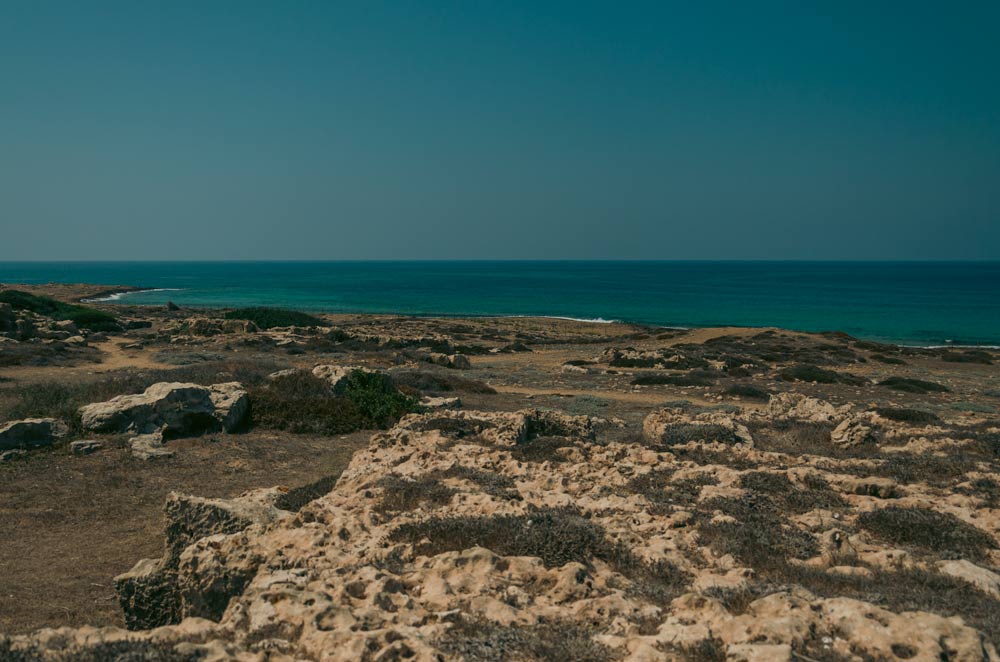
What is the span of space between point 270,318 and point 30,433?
39437 millimetres

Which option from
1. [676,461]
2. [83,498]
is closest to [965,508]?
[676,461]

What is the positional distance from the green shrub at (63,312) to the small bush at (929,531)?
152 ft

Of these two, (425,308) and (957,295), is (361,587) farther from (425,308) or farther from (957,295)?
(957,295)

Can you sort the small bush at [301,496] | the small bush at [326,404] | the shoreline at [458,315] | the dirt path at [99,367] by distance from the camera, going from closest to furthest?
the small bush at [301,496]
the small bush at [326,404]
the dirt path at [99,367]
the shoreline at [458,315]

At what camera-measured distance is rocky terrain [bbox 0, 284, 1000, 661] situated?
493 centimetres

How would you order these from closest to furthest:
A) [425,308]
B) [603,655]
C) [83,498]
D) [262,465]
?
[603,655], [83,498], [262,465], [425,308]

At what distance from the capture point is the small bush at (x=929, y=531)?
724 centimetres

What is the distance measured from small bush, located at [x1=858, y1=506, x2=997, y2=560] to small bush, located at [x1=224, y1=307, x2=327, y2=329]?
47908 millimetres

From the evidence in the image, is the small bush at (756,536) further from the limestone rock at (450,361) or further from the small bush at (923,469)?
the limestone rock at (450,361)

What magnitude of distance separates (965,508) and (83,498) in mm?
14494

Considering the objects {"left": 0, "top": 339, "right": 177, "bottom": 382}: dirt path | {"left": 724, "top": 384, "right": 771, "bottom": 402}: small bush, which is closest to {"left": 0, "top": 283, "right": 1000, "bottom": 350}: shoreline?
{"left": 724, "top": 384, "right": 771, "bottom": 402}: small bush

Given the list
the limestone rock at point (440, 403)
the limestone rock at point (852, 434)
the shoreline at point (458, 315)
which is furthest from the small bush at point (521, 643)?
the shoreline at point (458, 315)

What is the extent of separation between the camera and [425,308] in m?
98.0

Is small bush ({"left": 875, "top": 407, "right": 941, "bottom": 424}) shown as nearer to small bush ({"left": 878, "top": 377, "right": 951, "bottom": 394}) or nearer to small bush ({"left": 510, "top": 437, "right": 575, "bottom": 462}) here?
small bush ({"left": 510, "top": 437, "right": 575, "bottom": 462})
